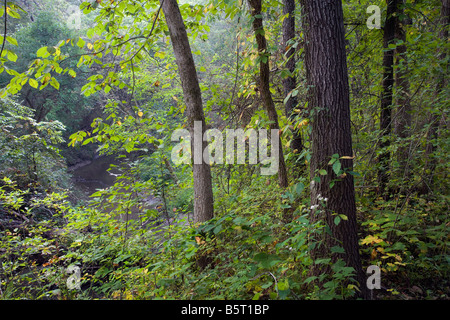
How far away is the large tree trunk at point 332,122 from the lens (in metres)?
2.11

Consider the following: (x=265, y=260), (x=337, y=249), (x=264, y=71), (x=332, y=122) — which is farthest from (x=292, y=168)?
(x=265, y=260)

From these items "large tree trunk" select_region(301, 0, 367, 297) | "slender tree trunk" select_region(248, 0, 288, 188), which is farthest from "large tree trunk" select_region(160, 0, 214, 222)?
"large tree trunk" select_region(301, 0, 367, 297)

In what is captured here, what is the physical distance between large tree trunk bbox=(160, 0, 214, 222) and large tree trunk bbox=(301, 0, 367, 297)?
1.46 metres

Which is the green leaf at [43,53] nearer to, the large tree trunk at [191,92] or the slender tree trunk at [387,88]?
the large tree trunk at [191,92]

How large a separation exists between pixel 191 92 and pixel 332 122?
1.73 meters

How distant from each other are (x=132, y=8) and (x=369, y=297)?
3788 millimetres

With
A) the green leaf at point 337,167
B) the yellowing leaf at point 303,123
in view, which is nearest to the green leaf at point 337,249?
the green leaf at point 337,167

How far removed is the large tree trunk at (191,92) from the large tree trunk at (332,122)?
4.79 feet

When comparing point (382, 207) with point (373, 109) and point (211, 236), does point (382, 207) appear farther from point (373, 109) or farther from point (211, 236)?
point (211, 236)

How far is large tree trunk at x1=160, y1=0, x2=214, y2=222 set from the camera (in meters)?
3.02

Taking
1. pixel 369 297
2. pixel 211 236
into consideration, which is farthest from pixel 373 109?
pixel 211 236

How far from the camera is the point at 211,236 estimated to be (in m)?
2.85

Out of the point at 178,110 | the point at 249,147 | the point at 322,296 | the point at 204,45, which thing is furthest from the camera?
the point at 204,45

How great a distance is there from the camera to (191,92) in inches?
124
